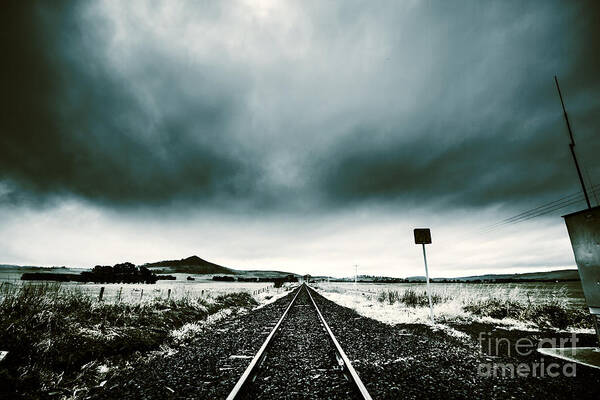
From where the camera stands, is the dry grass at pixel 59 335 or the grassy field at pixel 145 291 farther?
the grassy field at pixel 145 291

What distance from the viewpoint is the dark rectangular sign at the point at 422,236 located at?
39.8 feet

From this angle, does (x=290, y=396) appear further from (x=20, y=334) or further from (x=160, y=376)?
(x=20, y=334)

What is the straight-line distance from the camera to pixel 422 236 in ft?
40.2

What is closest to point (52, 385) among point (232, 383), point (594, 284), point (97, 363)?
point (97, 363)

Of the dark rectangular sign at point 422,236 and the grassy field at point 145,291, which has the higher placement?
the dark rectangular sign at point 422,236

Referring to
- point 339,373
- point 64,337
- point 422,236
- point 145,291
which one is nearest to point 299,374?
point 339,373

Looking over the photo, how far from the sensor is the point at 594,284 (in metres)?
6.07

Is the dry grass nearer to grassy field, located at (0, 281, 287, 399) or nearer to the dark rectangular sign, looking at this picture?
grassy field, located at (0, 281, 287, 399)

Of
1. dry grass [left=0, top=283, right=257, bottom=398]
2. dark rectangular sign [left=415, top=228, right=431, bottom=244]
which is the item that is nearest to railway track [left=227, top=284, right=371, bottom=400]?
dry grass [left=0, top=283, right=257, bottom=398]

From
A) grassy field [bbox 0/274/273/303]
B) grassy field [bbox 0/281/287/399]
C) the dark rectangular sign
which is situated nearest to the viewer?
grassy field [bbox 0/281/287/399]

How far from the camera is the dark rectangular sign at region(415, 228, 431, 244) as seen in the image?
1214cm

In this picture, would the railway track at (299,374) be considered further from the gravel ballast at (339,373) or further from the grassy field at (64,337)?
the grassy field at (64,337)

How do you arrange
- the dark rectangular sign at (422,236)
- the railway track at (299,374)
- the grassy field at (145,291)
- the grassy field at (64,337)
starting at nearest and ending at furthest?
the railway track at (299,374) < the grassy field at (64,337) < the dark rectangular sign at (422,236) < the grassy field at (145,291)

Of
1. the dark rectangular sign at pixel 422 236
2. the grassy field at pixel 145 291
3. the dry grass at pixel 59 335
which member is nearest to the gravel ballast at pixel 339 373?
the dry grass at pixel 59 335
